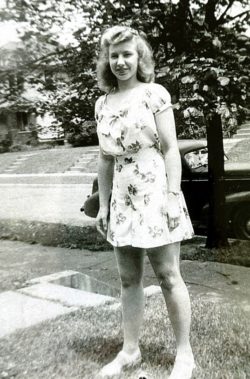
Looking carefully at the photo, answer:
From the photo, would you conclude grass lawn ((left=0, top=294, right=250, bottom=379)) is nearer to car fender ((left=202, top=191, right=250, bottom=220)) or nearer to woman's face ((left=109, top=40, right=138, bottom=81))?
woman's face ((left=109, top=40, right=138, bottom=81))

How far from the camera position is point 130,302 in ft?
8.62

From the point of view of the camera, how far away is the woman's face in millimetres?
2469

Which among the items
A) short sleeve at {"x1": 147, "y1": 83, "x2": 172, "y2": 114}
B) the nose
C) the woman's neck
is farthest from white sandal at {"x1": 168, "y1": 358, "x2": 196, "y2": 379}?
the nose

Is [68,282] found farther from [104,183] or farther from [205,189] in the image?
[205,189]

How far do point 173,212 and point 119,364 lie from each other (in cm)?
85

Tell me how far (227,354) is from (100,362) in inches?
26.5

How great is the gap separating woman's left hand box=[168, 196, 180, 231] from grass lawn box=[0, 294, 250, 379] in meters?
0.75

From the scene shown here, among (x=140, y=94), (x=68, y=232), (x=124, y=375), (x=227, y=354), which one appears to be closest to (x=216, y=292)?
(x=227, y=354)

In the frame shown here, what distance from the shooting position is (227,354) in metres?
2.75

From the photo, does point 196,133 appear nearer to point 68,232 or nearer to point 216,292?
point 216,292

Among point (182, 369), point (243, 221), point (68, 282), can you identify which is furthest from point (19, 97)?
point (182, 369)

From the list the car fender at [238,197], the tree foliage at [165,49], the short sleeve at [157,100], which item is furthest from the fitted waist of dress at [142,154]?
the car fender at [238,197]

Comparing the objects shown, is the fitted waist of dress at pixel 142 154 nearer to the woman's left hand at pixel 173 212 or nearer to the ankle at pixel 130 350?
the woman's left hand at pixel 173 212

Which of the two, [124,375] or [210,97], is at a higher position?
[210,97]
